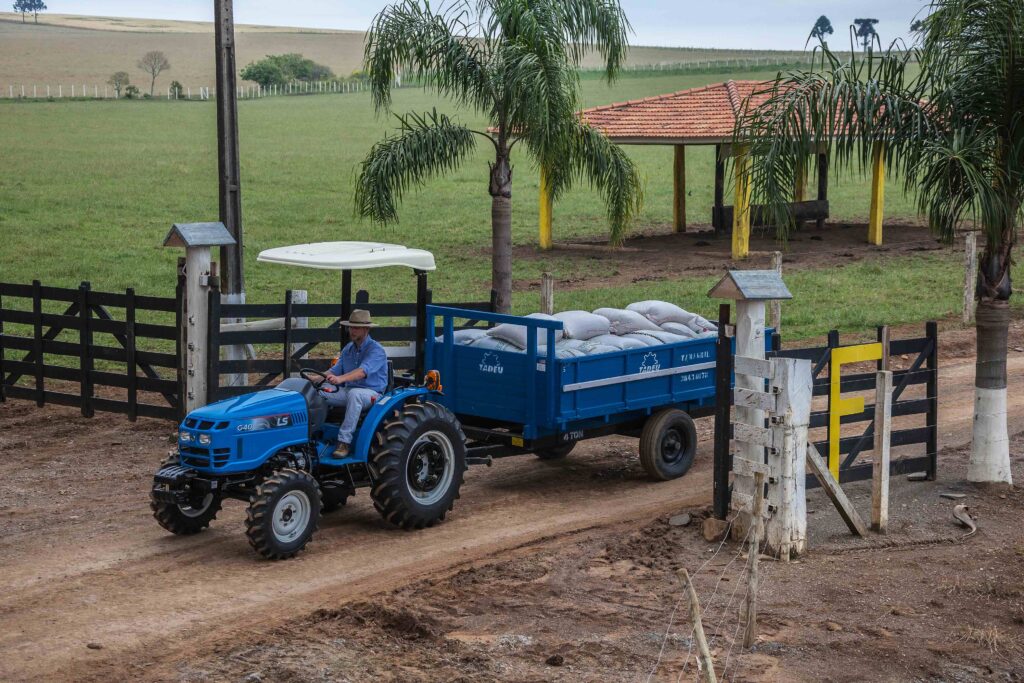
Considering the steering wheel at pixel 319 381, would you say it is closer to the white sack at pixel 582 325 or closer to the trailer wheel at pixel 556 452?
the white sack at pixel 582 325

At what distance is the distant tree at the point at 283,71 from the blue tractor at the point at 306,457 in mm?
78185

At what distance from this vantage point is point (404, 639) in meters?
8.09

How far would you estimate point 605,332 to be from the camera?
12312 millimetres

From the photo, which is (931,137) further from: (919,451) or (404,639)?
(404,639)

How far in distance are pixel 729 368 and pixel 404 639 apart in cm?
392

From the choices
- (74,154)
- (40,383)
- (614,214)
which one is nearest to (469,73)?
(614,214)

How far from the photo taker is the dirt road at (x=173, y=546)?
8067 mm

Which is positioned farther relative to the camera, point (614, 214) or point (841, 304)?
point (841, 304)

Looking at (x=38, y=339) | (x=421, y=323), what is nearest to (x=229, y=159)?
(x=38, y=339)

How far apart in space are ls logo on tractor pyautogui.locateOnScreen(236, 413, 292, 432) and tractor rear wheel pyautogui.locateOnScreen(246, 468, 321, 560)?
14.5 inches

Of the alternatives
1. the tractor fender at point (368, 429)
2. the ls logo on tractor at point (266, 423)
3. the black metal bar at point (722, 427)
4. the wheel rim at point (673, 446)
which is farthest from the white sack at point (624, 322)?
the ls logo on tractor at point (266, 423)

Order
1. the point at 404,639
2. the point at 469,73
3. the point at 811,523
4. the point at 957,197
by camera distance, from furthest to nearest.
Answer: the point at 469,73
the point at 957,197
the point at 811,523
the point at 404,639

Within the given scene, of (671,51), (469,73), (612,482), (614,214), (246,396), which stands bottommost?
(612,482)

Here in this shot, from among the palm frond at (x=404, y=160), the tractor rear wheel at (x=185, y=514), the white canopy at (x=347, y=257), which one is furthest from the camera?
the palm frond at (x=404, y=160)
